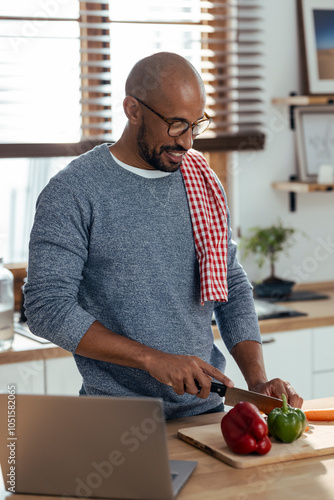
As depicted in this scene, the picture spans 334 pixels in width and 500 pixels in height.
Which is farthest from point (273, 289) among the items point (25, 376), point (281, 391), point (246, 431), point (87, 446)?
point (87, 446)

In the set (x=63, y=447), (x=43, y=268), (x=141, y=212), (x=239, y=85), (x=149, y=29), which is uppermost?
(x=149, y=29)

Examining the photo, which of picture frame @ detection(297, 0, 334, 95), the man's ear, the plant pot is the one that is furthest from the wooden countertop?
picture frame @ detection(297, 0, 334, 95)

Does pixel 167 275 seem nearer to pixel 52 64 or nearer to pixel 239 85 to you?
pixel 52 64

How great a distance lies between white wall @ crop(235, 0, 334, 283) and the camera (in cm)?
320

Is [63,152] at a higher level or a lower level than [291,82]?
lower

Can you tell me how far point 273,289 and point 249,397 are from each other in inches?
59.6

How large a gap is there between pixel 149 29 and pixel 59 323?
70.6 inches

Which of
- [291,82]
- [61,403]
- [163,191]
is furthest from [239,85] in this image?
[61,403]

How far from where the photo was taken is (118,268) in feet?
5.48

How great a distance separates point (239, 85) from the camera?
315 cm

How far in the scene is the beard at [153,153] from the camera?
1668 mm

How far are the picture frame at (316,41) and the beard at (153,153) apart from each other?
171 centimetres

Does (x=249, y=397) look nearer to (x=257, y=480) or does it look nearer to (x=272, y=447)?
(x=272, y=447)

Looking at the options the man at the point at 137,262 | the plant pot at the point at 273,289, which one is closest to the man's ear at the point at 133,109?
the man at the point at 137,262
